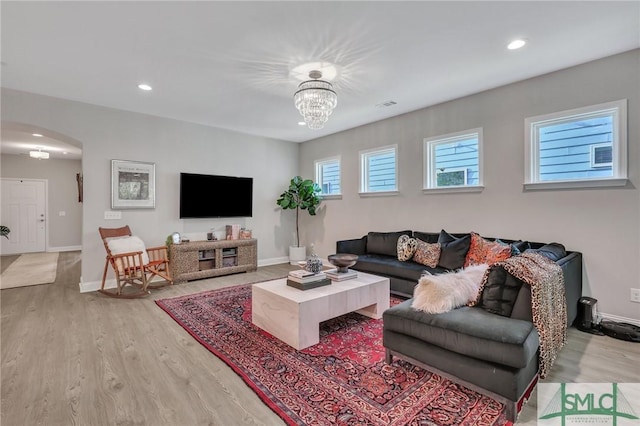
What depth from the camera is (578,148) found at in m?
3.28

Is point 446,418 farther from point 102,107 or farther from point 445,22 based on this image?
point 102,107

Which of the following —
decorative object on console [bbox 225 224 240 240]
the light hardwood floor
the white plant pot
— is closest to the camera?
the light hardwood floor

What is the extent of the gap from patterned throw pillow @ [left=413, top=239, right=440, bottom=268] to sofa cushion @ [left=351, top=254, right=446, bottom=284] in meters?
0.07

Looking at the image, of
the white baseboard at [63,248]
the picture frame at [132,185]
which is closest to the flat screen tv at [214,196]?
the picture frame at [132,185]

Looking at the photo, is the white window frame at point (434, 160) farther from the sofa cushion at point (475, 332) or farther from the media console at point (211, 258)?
the media console at point (211, 258)

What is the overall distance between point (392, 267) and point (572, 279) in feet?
6.09

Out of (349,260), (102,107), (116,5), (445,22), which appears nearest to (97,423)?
(349,260)

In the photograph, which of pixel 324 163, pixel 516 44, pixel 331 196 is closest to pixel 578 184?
pixel 516 44

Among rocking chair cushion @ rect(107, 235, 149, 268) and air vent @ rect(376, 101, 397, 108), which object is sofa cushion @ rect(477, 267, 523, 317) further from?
rocking chair cushion @ rect(107, 235, 149, 268)

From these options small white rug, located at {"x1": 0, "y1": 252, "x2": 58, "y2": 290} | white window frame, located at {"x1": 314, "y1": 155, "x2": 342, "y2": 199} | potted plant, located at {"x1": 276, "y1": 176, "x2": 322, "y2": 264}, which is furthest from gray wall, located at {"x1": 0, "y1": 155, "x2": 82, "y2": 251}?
white window frame, located at {"x1": 314, "y1": 155, "x2": 342, "y2": 199}

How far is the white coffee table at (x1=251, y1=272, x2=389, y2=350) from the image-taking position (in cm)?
258

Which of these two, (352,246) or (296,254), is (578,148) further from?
(296,254)

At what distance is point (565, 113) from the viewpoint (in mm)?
3311

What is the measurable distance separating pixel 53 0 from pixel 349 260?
3.25 metres
